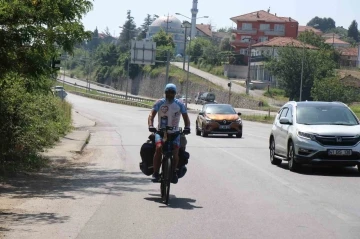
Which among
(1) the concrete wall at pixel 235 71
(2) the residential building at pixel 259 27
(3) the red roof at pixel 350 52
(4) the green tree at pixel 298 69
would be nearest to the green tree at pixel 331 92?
(4) the green tree at pixel 298 69

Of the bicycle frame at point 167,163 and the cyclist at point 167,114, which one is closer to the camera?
the bicycle frame at point 167,163

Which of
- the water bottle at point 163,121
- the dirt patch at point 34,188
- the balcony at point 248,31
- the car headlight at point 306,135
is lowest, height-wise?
the dirt patch at point 34,188

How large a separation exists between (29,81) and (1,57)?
322 cm

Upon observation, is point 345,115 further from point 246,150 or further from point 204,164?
point 246,150

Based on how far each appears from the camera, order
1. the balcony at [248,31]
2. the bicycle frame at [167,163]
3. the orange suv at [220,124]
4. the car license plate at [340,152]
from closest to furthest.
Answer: the bicycle frame at [167,163]
the car license plate at [340,152]
the orange suv at [220,124]
the balcony at [248,31]

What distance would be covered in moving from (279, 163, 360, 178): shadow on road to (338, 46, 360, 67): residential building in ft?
375

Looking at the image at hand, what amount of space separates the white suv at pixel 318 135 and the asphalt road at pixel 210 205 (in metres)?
0.42

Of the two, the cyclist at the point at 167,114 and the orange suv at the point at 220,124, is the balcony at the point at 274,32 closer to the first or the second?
the orange suv at the point at 220,124

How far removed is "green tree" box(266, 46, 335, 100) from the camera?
94188 millimetres

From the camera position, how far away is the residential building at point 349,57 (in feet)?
436

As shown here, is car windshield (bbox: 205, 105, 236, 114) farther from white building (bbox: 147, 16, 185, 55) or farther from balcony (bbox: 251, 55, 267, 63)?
white building (bbox: 147, 16, 185, 55)

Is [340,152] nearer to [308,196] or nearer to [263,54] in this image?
[308,196]

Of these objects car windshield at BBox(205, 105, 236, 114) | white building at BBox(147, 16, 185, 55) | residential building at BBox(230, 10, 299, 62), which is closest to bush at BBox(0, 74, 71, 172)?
car windshield at BBox(205, 105, 236, 114)

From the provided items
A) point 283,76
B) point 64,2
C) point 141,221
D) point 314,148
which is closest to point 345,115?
point 314,148
